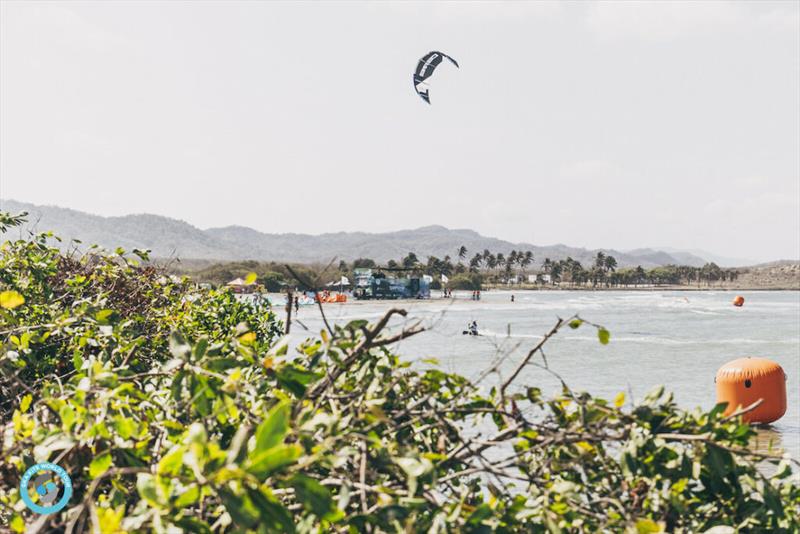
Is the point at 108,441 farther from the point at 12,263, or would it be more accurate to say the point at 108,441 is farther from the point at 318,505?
the point at 12,263

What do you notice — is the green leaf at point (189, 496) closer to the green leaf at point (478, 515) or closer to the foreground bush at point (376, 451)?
the foreground bush at point (376, 451)

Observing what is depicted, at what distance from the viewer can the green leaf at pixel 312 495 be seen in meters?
1.93

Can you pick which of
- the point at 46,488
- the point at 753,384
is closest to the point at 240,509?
the point at 46,488

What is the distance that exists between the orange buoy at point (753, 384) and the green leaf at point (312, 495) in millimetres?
20056

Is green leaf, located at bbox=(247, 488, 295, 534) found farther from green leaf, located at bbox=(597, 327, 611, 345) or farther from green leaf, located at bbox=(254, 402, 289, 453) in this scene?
green leaf, located at bbox=(597, 327, 611, 345)

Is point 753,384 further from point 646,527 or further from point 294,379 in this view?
point 294,379

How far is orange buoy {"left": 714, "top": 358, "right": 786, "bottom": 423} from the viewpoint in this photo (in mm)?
19812

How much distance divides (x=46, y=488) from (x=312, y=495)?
121 centimetres

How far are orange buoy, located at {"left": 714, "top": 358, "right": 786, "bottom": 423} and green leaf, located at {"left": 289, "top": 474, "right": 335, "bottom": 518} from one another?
20.1m

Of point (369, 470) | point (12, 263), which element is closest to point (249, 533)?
point (369, 470)

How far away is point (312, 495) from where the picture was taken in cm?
195

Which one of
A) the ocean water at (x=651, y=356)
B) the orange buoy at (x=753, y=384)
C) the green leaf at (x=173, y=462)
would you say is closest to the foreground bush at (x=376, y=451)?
the green leaf at (x=173, y=462)

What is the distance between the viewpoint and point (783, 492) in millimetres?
3021

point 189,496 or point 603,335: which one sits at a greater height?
point 603,335
